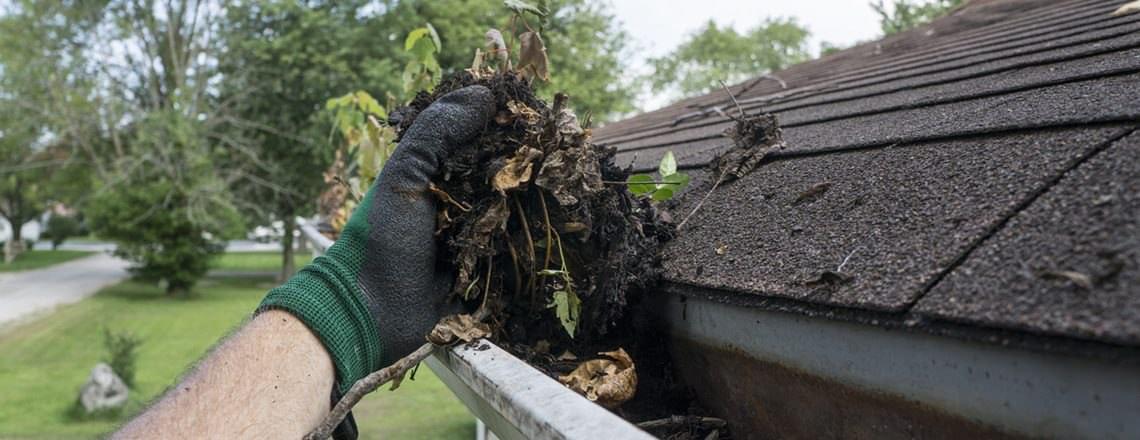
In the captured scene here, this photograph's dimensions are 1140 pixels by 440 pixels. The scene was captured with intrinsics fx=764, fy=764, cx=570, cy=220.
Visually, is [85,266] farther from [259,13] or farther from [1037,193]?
[1037,193]

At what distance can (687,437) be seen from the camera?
4.09 ft

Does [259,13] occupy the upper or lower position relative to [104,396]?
upper

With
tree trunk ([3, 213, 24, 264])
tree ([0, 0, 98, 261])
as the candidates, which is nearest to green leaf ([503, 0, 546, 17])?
tree ([0, 0, 98, 261])

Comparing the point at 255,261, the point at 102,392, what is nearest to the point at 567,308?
the point at 102,392

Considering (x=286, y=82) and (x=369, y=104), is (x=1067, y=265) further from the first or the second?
(x=286, y=82)

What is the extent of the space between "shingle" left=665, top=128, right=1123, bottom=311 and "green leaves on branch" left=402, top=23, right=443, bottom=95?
1.08 m

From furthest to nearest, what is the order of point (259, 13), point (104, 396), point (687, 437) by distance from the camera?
point (259, 13)
point (104, 396)
point (687, 437)

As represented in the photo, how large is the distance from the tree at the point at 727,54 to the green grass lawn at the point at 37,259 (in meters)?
26.2

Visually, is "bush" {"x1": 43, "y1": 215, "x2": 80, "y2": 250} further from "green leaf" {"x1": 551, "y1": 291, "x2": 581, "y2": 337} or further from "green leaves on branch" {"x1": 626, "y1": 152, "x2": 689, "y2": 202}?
"green leaf" {"x1": 551, "y1": 291, "x2": 581, "y2": 337}

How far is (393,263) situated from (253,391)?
32cm

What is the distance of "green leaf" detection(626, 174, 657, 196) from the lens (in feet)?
5.28

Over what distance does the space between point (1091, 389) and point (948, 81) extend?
5.31 ft

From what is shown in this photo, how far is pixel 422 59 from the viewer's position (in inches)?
90.4

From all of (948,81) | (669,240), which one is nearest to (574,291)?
(669,240)
